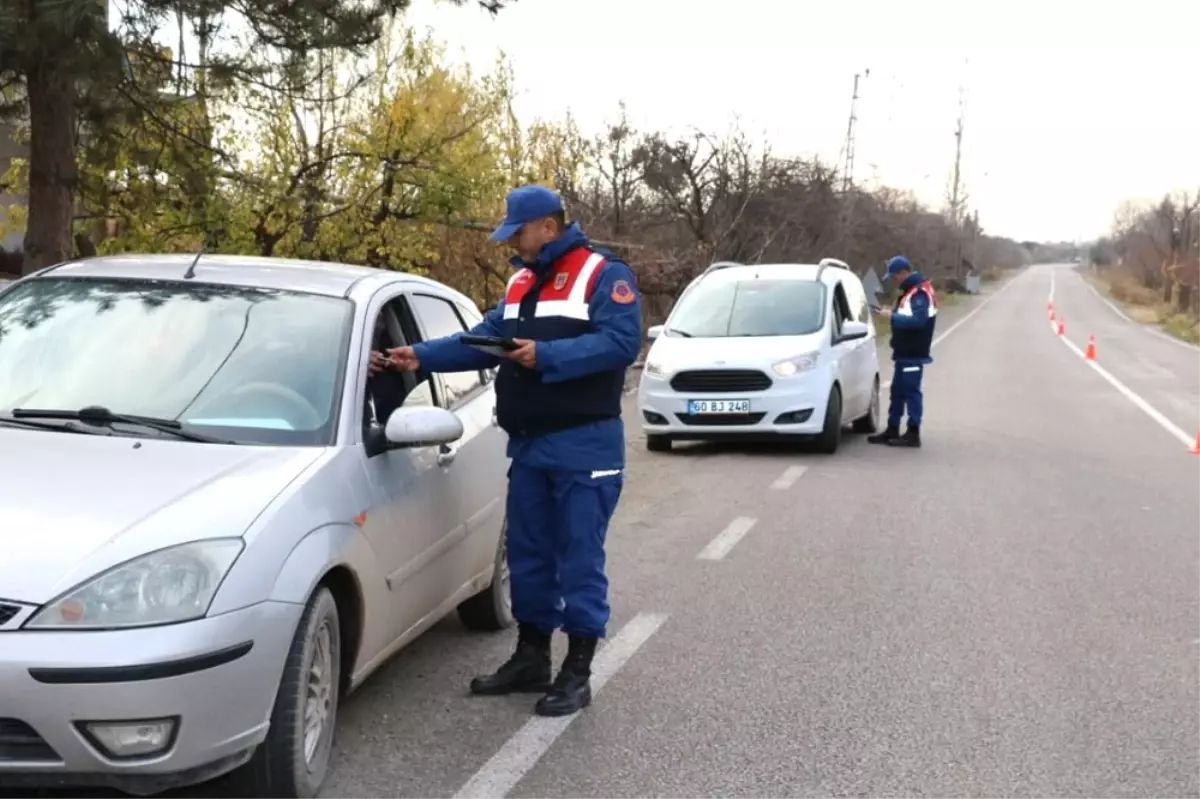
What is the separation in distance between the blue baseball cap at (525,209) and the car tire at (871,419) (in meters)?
10.1

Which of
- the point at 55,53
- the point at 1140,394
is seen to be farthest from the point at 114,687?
the point at 1140,394

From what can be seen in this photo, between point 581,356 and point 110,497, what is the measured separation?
1759 mm

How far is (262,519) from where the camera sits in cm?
381

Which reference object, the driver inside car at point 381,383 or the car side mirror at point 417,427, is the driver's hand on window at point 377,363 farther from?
the car side mirror at point 417,427

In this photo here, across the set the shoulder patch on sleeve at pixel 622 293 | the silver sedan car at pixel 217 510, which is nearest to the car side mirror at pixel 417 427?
the silver sedan car at pixel 217 510

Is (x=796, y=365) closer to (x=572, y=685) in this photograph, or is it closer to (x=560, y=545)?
(x=560, y=545)

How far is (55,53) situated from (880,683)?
638 cm

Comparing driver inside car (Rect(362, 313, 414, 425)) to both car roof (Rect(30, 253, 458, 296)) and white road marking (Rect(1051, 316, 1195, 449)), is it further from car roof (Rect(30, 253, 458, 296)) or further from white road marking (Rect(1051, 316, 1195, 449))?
white road marking (Rect(1051, 316, 1195, 449))

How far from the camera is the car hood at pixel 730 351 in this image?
12508 mm

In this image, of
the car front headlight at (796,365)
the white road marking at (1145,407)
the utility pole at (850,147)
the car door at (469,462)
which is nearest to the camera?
the car door at (469,462)

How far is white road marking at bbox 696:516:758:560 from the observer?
8.27 metres

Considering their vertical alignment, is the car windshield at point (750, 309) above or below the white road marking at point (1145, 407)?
above

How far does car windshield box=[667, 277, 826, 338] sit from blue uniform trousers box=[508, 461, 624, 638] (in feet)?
26.8

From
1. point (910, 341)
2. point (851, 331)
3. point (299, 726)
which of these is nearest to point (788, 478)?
point (851, 331)
